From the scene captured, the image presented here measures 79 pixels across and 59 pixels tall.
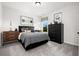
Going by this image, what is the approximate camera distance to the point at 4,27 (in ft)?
11.9

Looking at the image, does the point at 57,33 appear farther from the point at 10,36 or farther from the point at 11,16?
the point at 11,16

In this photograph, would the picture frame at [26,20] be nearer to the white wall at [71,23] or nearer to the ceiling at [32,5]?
the ceiling at [32,5]

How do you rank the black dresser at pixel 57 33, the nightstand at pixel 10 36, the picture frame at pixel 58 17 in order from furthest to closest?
1. the picture frame at pixel 58 17
2. the black dresser at pixel 57 33
3. the nightstand at pixel 10 36

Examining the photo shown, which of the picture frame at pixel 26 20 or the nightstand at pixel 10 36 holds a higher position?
the picture frame at pixel 26 20

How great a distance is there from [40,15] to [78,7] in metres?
2.37

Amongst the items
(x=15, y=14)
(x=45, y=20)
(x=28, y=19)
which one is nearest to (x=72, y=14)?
(x=45, y=20)

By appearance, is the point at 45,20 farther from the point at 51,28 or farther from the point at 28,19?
the point at 28,19

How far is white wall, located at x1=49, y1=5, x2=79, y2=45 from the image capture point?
3.25 m

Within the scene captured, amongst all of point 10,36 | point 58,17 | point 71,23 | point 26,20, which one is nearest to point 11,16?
point 26,20

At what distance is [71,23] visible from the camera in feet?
11.3

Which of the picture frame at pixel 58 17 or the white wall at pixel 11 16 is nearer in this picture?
the white wall at pixel 11 16

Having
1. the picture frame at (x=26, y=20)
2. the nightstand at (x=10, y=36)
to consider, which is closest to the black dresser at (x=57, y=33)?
the picture frame at (x=26, y=20)

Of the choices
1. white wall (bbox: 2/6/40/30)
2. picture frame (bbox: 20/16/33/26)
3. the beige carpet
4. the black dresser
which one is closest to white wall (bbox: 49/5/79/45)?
the black dresser

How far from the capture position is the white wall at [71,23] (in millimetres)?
3252
